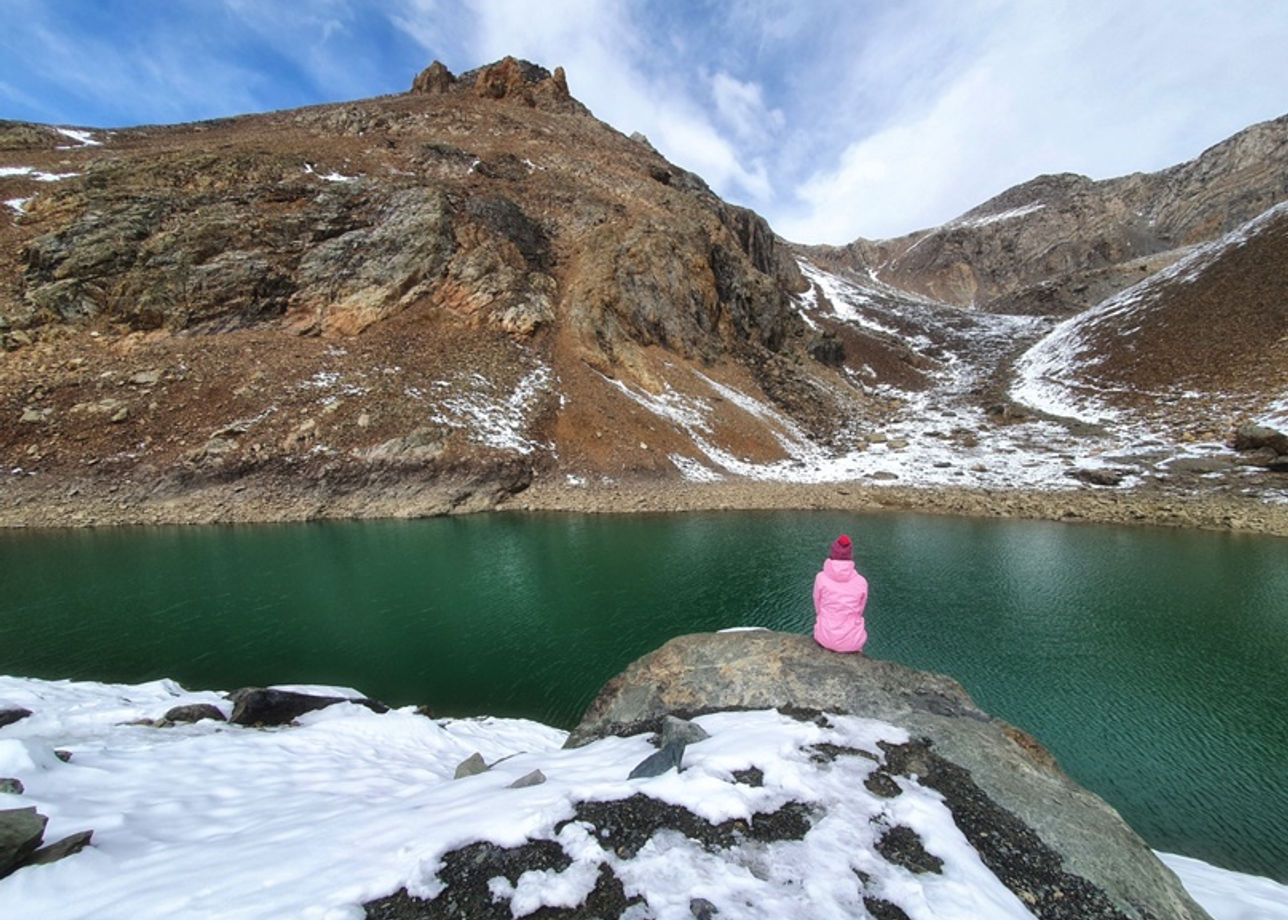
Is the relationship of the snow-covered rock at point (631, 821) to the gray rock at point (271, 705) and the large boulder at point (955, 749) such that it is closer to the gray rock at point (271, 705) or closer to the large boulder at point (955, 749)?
the large boulder at point (955, 749)

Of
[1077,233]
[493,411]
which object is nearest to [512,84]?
[493,411]

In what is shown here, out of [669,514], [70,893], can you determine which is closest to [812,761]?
[70,893]

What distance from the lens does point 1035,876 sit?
4398 mm

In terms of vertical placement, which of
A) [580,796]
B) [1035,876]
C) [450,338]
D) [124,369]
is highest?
[450,338]

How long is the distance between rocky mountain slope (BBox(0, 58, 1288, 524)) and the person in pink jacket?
75.9 feet

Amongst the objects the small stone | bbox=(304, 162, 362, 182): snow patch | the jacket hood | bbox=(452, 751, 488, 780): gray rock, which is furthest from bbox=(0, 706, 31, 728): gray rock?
bbox=(304, 162, 362, 182): snow patch

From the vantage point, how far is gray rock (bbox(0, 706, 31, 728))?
691 centimetres

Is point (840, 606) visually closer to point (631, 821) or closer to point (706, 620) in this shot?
point (631, 821)

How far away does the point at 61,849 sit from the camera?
12.2 ft

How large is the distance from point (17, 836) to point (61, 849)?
0.33 meters

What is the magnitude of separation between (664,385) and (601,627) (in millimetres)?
26938

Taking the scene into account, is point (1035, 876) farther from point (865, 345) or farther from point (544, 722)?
point (865, 345)

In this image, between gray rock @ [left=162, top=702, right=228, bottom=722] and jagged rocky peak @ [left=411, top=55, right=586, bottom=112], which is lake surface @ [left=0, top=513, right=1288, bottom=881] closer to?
gray rock @ [left=162, top=702, right=228, bottom=722]

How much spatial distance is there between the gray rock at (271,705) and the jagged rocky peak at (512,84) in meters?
→ 65.8
